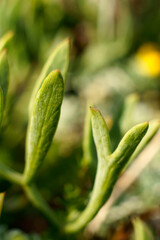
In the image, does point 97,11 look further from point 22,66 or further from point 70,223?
point 70,223

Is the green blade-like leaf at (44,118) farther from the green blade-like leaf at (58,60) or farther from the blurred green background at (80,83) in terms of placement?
the blurred green background at (80,83)

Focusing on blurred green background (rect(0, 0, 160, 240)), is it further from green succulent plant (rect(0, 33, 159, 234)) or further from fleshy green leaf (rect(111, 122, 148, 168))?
fleshy green leaf (rect(111, 122, 148, 168))

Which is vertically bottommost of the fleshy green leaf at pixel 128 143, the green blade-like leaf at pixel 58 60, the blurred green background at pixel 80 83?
the blurred green background at pixel 80 83

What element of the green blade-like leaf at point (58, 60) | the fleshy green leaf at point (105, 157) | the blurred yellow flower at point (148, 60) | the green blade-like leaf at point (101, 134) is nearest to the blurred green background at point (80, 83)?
the blurred yellow flower at point (148, 60)

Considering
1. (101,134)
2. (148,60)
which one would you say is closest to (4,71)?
(101,134)

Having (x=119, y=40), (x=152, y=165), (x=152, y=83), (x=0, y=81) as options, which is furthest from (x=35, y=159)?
(x=119, y=40)
